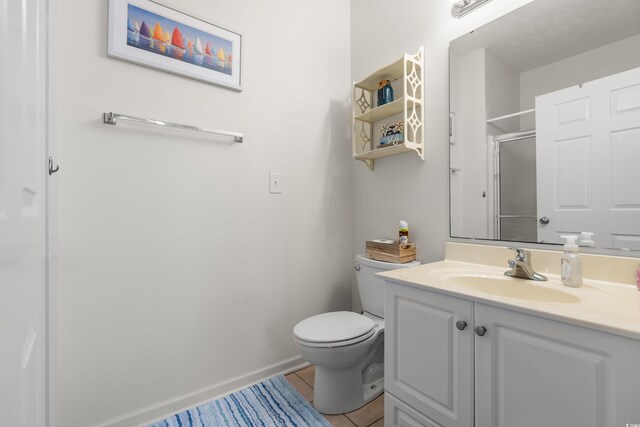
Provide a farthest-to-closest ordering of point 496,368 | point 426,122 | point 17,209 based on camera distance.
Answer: point 426,122, point 496,368, point 17,209

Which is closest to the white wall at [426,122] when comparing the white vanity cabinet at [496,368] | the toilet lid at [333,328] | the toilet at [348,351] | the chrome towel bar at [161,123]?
the toilet at [348,351]

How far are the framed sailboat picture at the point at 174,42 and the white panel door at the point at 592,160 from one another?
1476mm

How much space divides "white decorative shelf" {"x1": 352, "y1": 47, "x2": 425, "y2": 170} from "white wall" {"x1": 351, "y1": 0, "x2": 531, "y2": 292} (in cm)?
5

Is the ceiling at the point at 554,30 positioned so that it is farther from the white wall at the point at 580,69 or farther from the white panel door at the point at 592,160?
the white panel door at the point at 592,160

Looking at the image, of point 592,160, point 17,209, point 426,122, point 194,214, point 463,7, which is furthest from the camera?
point 426,122

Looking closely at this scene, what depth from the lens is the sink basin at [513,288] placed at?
96 centimetres

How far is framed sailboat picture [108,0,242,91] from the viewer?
Result: 4.05 feet

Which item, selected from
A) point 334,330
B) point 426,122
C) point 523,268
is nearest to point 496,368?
point 523,268

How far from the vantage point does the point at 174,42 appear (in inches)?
53.7

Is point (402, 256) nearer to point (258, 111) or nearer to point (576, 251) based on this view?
point (576, 251)

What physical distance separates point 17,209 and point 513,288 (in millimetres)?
1372

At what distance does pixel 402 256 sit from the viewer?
5.04 feet

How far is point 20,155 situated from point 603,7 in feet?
5.73

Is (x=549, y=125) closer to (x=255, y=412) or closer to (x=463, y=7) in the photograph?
(x=463, y=7)
